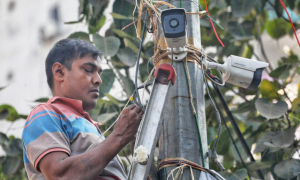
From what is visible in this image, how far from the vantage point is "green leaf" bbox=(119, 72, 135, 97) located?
398cm

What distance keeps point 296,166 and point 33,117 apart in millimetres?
2221

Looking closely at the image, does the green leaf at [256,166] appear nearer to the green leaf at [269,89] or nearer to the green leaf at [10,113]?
Answer: the green leaf at [269,89]

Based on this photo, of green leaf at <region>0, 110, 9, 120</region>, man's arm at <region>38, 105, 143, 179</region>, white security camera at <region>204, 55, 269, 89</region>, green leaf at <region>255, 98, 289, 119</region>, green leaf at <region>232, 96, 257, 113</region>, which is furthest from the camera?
green leaf at <region>0, 110, 9, 120</region>

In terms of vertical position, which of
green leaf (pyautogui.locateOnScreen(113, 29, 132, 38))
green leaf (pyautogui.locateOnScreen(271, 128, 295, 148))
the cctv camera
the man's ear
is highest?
the cctv camera

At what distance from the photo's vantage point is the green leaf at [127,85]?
3.98 metres

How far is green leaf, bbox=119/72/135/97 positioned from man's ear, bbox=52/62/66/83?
147 cm

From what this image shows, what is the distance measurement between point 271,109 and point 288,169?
0.49m

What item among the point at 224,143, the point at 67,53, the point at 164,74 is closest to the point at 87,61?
the point at 67,53

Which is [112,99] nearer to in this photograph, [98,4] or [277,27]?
[98,4]

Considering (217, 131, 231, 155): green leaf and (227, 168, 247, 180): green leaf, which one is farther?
(217, 131, 231, 155): green leaf

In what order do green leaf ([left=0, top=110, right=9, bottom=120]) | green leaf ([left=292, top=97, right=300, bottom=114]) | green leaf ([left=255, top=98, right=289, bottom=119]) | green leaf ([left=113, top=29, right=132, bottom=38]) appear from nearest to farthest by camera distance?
green leaf ([left=255, top=98, right=289, bottom=119]) → green leaf ([left=292, top=97, right=300, bottom=114]) → green leaf ([left=113, top=29, right=132, bottom=38]) → green leaf ([left=0, top=110, right=9, bottom=120])

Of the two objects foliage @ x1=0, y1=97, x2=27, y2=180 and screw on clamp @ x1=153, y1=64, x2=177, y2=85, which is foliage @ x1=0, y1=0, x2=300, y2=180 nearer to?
foliage @ x1=0, y1=97, x2=27, y2=180

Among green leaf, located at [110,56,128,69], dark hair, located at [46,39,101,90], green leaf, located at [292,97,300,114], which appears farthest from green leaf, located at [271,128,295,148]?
dark hair, located at [46,39,101,90]

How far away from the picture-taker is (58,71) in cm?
254
